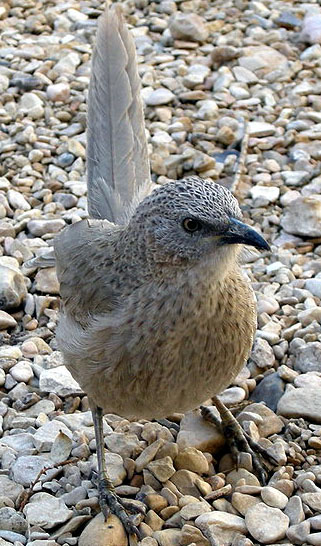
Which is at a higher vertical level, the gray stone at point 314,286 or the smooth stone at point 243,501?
the smooth stone at point 243,501

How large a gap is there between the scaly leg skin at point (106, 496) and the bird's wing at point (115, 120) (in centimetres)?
131

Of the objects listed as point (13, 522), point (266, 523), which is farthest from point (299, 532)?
point (13, 522)

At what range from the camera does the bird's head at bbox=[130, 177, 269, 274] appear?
11.6ft

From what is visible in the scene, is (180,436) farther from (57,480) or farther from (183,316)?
(183,316)

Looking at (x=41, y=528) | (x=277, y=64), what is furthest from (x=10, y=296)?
(x=277, y=64)

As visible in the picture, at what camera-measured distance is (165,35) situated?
7.71 meters

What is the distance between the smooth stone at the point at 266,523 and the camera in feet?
12.2

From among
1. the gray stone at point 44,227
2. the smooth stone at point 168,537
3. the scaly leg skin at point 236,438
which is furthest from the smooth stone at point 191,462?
the gray stone at point 44,227

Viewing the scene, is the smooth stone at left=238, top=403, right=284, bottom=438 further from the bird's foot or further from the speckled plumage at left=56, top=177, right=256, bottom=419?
the bird's foot

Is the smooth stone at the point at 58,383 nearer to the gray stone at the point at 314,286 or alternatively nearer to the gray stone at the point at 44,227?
the gray stone at the point at 44,227

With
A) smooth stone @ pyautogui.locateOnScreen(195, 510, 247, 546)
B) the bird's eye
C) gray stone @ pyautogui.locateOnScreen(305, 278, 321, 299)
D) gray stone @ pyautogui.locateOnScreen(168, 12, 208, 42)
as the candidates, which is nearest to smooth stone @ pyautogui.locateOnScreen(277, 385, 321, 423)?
smooth stone @ pyautogui.locateOnScreen(195, 510, 247, 546)

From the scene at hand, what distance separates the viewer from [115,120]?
5125mm

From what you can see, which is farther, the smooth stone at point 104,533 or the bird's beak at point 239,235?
the smooth stone at point 104,533

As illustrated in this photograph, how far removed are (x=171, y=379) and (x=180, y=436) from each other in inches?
26.5
